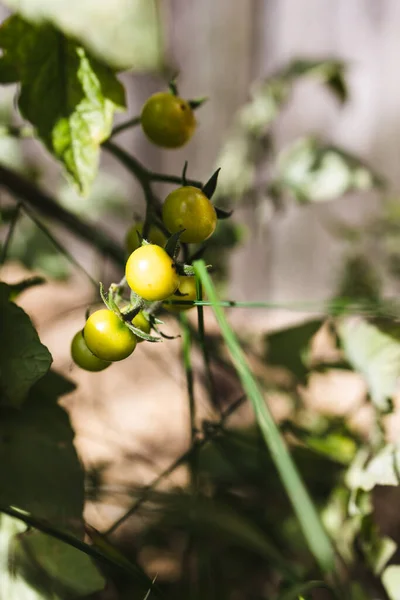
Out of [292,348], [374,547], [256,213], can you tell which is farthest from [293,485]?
[256,213]

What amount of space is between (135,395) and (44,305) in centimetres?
40

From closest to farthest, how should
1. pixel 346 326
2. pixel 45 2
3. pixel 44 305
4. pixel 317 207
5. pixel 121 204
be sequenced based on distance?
1. pixel 45 2
2. pixel 346 326
3. pixel 121 204
4. pixel 44 305
5. pixel 317 207

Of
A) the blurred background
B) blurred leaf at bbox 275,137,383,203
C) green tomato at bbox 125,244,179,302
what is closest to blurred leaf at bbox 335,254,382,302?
→ the blurred background

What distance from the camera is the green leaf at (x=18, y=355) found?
14.2 inches

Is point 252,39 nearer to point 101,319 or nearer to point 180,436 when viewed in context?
point 180,436

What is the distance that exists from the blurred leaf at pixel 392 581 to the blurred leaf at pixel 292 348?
0.78 ft

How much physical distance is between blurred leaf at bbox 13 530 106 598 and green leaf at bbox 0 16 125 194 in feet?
0.83

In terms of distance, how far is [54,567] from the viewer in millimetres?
390

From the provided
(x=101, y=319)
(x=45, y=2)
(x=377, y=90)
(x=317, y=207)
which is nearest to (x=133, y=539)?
(x=101, y=319)

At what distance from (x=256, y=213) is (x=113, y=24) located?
0.75 m

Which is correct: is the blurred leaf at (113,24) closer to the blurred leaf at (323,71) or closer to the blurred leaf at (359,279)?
the blurred leaf at (323,71)

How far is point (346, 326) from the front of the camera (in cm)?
60

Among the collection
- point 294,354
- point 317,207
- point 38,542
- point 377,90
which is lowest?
point 38,542

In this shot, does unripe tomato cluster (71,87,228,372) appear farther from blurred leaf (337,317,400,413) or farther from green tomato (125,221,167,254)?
blurred leaf (337,317,400,413)
